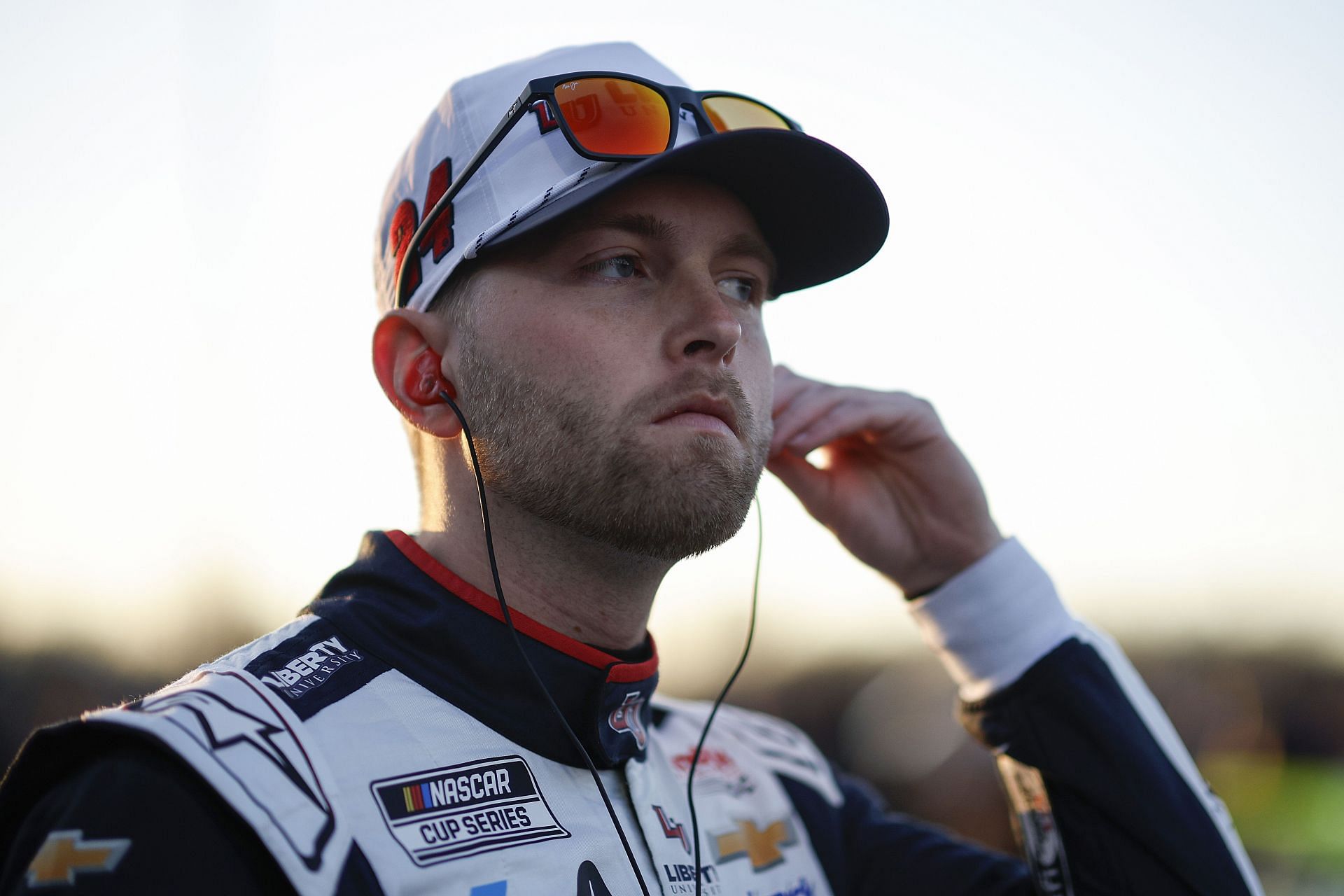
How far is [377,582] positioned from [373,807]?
52 cm

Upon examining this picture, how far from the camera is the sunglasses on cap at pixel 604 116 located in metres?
2.03

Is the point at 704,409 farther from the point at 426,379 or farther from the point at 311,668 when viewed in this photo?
the point at 311,668

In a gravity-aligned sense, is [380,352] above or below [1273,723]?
above

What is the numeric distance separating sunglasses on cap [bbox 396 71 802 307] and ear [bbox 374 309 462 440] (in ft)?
0.67

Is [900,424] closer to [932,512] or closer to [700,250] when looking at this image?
[932,512]

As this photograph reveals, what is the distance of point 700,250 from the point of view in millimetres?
2098

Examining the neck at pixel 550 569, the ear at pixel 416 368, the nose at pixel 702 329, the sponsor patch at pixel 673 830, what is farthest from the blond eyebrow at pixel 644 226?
the sponsor patch at pixel 673 830

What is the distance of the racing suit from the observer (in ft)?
4.53

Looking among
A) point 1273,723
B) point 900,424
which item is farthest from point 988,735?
point 1273,723

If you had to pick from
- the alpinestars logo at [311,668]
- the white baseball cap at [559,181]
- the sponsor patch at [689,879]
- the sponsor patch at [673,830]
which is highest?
the white baseball cap at [559,181]

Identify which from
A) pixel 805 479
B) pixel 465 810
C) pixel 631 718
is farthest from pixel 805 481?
pixel 465 810

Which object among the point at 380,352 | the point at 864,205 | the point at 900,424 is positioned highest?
the point at 864,205

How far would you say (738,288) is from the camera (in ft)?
7.61

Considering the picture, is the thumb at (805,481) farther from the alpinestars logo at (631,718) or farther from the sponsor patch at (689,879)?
the sponsor patch at (689,879)
